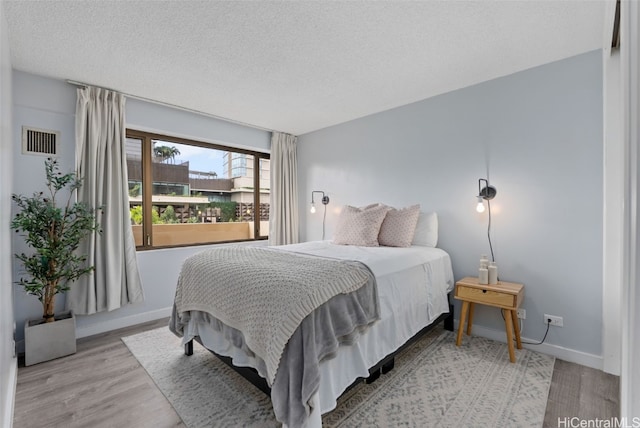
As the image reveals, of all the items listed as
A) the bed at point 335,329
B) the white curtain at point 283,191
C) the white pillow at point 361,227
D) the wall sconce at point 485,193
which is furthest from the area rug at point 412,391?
the white curtain at point 283,191

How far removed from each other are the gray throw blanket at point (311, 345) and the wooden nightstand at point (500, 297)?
112 cm

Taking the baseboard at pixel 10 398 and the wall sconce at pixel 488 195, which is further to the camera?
the wall sconce at pixel 488 195

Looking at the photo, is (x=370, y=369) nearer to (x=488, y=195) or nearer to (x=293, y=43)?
(x=488, y=195)

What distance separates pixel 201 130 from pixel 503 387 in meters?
3.96

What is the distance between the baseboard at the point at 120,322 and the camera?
9.40 ft

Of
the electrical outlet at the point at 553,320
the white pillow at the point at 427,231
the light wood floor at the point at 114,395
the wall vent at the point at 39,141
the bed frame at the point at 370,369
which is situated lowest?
the light wood floor at the point at 114,395

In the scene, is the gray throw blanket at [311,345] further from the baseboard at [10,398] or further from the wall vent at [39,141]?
the wall vent at [39,141]

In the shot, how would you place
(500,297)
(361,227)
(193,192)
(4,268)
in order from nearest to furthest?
(4,268) → (500,297) → (361,227) → (193,192)

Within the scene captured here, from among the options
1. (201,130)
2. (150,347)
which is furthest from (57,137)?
(150,347)

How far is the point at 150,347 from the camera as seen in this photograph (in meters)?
2.62

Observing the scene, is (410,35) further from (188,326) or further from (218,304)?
(188,326)

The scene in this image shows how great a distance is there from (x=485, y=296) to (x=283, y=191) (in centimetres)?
307

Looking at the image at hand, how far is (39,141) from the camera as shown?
2676 millimetres

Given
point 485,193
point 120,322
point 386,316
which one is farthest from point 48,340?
point 485,193
